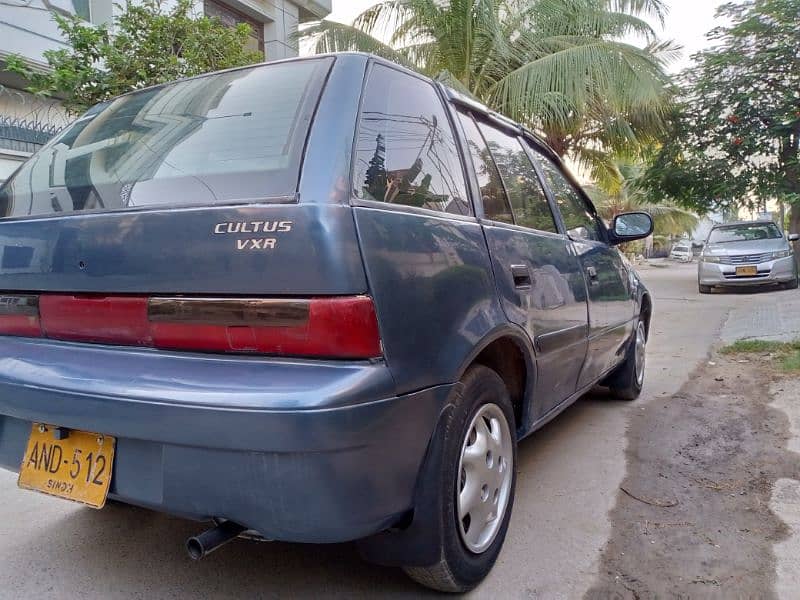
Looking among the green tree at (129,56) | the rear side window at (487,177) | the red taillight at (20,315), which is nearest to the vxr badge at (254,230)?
the red taillight at (20,315)

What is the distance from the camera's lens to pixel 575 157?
14.9 metres

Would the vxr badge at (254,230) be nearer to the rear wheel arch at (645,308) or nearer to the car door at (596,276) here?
the car door at (596,276)

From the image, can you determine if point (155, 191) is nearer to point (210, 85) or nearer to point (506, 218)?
point (210, 85)

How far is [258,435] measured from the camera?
5.06 feet

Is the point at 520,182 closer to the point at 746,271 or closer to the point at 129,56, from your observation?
the point at 129,56

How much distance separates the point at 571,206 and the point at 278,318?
7.80 feet

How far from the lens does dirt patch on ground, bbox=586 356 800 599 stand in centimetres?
221

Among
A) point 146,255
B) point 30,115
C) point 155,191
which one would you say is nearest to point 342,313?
point 146,255

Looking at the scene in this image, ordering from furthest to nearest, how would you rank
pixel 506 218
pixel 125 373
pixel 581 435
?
pixel 581 435
pixel 506 218
pixel 125 373

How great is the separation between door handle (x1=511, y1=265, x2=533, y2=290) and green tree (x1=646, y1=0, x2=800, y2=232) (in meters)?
14.0

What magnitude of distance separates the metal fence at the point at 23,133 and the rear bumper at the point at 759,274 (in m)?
12.4

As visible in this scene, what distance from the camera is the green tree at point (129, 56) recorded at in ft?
20.2

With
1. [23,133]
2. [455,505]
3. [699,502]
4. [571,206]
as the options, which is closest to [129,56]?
[23,133]

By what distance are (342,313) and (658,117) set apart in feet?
45.4
